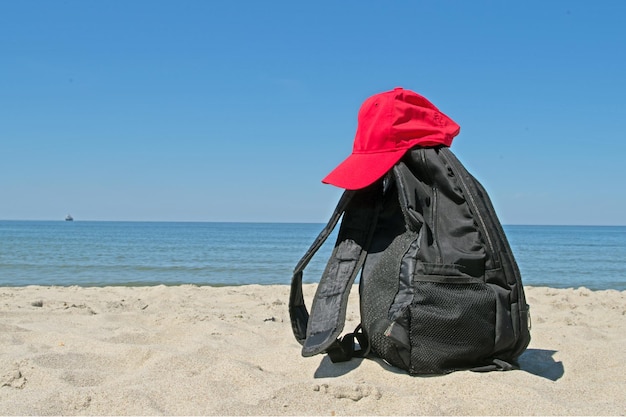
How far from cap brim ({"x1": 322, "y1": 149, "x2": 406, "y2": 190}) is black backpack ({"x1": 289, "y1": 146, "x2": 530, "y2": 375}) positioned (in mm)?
68

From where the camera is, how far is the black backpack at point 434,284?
267 centimetres

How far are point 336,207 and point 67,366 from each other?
65.7 inches

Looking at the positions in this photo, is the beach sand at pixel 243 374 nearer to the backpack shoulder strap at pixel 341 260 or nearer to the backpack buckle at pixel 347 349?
the backpack buckle at pixel 347 349

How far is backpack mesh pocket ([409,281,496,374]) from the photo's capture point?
2.66m

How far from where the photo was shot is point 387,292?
2824 mm

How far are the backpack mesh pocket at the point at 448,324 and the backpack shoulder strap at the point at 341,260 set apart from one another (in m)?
0.40

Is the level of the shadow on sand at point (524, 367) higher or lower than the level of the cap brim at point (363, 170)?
lower

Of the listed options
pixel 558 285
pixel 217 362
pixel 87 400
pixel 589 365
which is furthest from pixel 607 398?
pixel 558 285

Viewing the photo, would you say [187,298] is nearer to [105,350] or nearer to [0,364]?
[105,350]

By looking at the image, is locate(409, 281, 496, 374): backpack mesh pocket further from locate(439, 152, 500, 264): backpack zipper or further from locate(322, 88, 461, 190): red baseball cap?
locate(322, 88, 461, 190): red baseball cap

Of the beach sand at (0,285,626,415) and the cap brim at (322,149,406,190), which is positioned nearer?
the beach sand at (0,285,626,415)

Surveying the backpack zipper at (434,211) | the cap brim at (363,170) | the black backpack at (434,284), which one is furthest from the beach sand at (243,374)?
the cap brim at (363,170)

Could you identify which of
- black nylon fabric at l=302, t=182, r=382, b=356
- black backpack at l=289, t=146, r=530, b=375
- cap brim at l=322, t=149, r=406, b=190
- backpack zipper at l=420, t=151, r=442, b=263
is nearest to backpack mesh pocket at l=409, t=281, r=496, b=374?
black backpack at l=289, t=146, r=530, b=375

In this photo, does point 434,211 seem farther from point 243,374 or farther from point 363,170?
point 243,374
